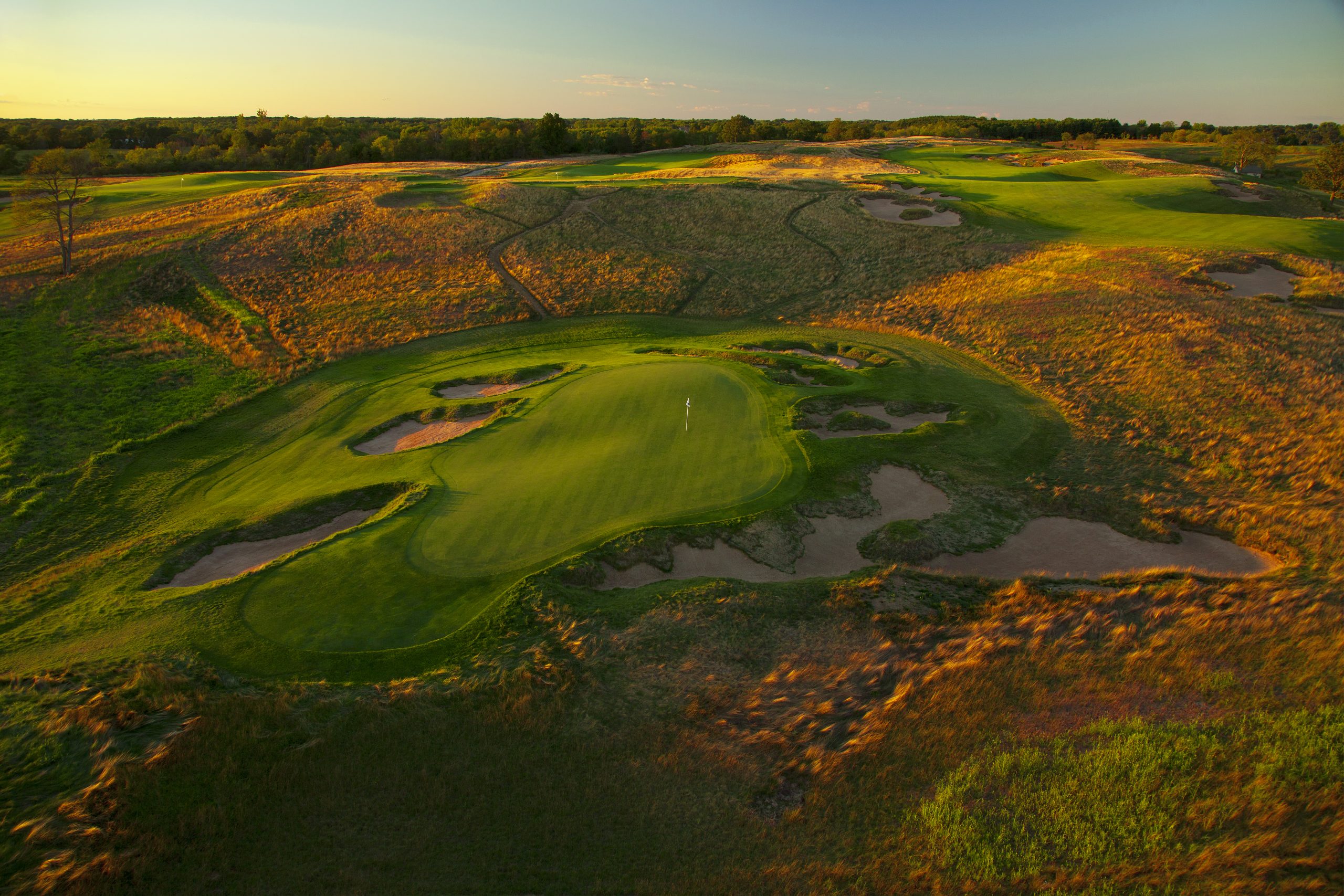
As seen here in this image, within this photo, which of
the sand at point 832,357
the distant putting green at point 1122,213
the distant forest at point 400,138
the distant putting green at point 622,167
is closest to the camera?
the sand at point 832,357

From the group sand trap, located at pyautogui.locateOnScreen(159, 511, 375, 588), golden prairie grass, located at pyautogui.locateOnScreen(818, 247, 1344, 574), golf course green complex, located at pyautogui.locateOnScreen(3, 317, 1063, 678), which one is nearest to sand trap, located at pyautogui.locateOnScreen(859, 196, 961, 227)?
golden prairie grass, located at pyautogui.locateOnScreen(818, 247, 1344, 574)

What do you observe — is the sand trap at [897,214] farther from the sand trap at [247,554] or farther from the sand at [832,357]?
the sand trap at [247,554]

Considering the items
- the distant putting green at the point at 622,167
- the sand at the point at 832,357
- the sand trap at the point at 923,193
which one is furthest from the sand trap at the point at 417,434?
the distant putting green at the point at 622,167

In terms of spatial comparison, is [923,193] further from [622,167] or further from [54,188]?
[54,188]

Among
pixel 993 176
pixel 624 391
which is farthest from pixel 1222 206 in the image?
pixel 624 391

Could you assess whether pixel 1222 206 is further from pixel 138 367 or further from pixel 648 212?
pixel 138 367

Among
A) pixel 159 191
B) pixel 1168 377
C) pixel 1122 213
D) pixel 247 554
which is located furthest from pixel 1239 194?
pixel 159 191

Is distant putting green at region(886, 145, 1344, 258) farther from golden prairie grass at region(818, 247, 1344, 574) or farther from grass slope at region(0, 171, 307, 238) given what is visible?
grass slope at region(0, 171, 307, 238)
